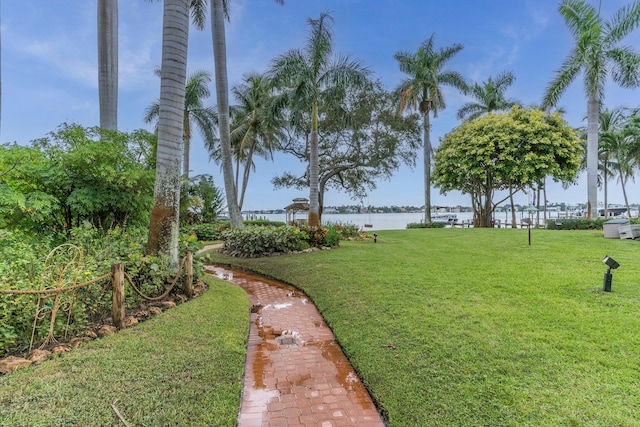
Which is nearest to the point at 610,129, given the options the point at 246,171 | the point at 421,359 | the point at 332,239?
the point at 332,239

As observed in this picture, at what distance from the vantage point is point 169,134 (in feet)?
18.4

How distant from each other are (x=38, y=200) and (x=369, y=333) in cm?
572

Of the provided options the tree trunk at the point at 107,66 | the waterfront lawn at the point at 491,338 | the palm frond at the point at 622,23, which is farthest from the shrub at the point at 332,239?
the palm frond at the point at 622,23

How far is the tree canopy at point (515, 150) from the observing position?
18234mm

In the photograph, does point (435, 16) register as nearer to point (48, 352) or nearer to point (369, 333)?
point (369, 333)

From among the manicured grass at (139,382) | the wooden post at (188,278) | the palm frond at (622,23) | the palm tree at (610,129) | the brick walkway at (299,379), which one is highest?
the palm frond at (622,23)

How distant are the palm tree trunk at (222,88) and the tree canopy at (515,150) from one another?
15.2 meters

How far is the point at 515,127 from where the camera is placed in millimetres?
18734

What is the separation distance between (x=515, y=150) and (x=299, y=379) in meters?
20.1

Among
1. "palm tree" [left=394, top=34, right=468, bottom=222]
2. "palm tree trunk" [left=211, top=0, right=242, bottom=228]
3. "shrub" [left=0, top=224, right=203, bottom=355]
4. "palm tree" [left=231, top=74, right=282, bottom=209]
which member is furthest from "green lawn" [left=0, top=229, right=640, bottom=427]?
"palm tree" [left=231, top=74, right=282, bottom=209]

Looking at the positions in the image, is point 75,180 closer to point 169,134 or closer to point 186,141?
point 169,134

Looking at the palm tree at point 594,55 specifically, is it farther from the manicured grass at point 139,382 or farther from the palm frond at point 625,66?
the manicured grass at point 139,382

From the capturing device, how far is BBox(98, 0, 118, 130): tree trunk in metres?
8.34

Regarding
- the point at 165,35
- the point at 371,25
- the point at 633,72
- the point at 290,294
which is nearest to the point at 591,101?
the point at 633,72
